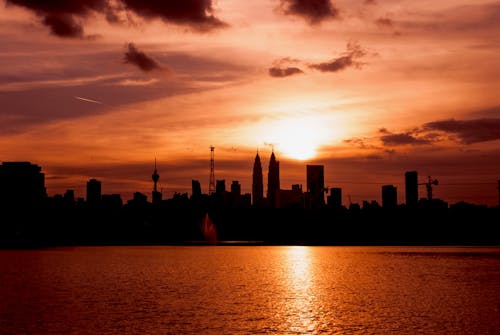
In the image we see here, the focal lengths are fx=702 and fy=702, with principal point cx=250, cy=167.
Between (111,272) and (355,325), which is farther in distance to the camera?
(111,272)

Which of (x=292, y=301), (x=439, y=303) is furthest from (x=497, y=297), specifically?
(x=292, y=301)

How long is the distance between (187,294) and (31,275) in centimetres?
5783

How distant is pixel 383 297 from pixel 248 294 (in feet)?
67.0

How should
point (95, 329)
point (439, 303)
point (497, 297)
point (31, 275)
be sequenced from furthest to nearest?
point (31, 275)
point (497, 297)
point (439, 303)
point (95, 329)

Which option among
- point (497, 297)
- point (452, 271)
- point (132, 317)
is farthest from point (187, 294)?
point (452, 271)

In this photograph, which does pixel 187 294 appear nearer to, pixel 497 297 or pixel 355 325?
pixel 355 325

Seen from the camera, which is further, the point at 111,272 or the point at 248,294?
the point at 111,272

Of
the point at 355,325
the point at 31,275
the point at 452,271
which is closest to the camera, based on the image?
the point at 355,325

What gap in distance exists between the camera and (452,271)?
16950 centimetres

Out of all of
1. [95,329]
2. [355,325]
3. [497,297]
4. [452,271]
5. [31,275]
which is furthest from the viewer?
[452,271]

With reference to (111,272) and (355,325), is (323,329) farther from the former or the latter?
(111,272)

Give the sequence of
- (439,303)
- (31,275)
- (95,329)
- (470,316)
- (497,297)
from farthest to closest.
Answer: (31,275) → (497,297) → (439,303) → (470,316) → (95,329)

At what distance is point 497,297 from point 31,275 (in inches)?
3776

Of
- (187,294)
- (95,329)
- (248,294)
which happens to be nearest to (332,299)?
(248,294)
